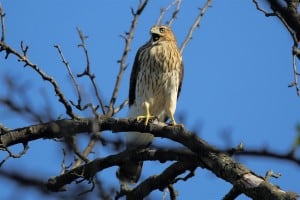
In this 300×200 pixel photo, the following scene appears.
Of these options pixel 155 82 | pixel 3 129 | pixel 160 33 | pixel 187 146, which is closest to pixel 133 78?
pixel 155 82

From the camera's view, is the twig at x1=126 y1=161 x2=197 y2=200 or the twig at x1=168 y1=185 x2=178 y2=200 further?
the twig at x1=168 y1=185 x2=178 y2=200

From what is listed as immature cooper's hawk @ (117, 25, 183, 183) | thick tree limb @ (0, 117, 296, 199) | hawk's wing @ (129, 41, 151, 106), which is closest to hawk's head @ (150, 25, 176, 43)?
immature cooper's hawk @ (117, 25, 183, 183)

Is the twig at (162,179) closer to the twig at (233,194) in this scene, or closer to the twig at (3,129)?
the twig at (233,194)

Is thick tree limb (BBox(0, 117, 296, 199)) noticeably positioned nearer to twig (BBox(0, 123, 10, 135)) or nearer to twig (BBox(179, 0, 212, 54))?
twig (BBox(0, 123, 10, 135))

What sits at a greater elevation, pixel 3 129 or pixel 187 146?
pixel 187 146

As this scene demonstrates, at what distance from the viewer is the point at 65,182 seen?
151 inches

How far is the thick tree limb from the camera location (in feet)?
9.69

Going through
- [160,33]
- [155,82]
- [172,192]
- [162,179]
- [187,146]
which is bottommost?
[172,192]

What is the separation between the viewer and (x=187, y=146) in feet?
9.88

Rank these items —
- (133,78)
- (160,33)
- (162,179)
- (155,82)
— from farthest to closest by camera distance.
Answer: (160,33) < (133,78) < (155,82) < (162,179)

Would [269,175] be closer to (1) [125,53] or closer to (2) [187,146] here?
(2) [187,146]

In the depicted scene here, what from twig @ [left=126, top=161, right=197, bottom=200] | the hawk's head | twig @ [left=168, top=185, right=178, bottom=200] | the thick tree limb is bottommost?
twig @ [left=168, top=185, right=178, bottom=200]

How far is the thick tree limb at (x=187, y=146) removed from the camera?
2953 mm

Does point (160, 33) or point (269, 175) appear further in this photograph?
point (160, 33)
